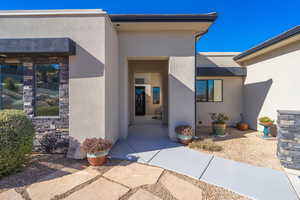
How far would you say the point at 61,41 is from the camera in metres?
3.91

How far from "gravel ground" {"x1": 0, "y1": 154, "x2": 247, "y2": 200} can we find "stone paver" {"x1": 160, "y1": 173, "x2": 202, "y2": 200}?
0.09 metres

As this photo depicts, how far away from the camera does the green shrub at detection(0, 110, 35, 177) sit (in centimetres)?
307

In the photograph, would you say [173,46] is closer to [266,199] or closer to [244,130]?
[266,199]

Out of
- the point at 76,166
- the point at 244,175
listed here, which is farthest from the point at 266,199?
the point at 76,166

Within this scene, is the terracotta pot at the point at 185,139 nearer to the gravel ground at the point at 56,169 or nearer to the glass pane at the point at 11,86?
the gravel ground at the point at 56,169

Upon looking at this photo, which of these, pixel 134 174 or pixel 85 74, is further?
pixel 85 74

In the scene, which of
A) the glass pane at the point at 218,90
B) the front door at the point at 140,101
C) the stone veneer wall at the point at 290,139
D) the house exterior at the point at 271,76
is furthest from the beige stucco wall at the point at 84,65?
the front door at the point at 140,101

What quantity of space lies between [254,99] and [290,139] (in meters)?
4.50

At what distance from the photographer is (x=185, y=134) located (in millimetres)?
5051

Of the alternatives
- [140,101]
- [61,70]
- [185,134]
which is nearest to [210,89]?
[185,134]

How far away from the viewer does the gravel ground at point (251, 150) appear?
3905mm

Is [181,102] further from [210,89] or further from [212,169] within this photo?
[210,89]

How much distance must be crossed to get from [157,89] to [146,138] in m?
8.32

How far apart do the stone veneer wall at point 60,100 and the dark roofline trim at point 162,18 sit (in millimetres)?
2401
